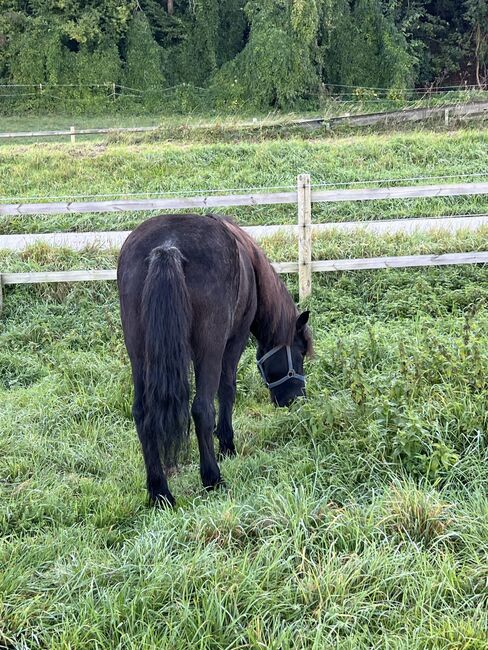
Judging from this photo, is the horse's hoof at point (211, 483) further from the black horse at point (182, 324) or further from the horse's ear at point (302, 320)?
the horse's ear at point (302, 320)

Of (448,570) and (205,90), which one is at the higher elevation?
(205,90)

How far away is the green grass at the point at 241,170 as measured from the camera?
9.95m

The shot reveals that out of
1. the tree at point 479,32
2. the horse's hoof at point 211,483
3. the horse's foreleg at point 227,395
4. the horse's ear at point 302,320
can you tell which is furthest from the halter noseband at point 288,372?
the tree at point 479,32

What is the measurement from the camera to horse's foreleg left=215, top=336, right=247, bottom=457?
387 cm

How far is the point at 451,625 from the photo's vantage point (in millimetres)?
2211

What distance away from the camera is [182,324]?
303 cm

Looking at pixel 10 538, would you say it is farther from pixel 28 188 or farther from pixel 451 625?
pixel 28 188

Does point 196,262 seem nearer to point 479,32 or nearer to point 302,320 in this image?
point 302,320

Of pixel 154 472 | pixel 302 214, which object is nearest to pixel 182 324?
pixel 154 472

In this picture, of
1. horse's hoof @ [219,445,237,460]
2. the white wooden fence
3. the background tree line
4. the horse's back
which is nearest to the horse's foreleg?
horse's hoof @ [219,445,237,460]

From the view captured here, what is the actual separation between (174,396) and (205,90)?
1230 inches

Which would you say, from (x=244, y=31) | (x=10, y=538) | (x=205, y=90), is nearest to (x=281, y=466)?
(x=10, y=538)

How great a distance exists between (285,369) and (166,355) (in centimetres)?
156

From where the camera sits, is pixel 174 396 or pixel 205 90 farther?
pixel 205 90
